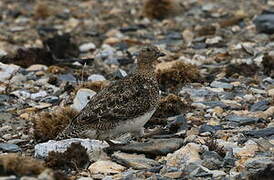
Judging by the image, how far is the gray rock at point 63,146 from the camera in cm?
1047

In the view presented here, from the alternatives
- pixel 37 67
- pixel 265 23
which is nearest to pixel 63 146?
pixel 37 67

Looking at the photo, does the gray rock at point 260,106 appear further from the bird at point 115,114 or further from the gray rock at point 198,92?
the bird at point 115,114

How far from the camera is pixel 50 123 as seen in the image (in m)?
12.2

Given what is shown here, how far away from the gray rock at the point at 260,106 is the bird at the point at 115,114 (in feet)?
8.64

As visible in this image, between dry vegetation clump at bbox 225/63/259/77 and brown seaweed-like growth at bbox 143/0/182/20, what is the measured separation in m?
8.22

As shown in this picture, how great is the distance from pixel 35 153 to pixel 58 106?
11.6ft

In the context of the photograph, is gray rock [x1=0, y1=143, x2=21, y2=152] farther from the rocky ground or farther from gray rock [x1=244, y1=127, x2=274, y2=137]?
gray rock [x1=244, y1=127, x2=274, y2=137]

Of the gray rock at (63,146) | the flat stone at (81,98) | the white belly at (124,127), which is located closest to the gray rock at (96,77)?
the flat stone at (81,98)

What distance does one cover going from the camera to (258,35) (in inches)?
801

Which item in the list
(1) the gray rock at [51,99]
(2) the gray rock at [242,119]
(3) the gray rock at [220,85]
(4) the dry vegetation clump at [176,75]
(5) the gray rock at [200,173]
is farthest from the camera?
(4) the dry vegetation clump at [176,75]

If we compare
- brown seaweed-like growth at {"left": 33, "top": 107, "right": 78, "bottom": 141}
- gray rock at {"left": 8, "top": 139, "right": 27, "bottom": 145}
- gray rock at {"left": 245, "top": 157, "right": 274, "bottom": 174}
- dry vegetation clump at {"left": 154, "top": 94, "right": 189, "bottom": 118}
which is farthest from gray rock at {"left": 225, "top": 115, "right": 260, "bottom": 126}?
gray rock at {"left": 8, "top": 139, "right": 27, "bottom": 145}

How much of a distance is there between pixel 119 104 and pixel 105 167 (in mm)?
1383

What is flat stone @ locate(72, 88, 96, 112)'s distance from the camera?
1335cm

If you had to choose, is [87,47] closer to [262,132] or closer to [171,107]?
[171,107]
